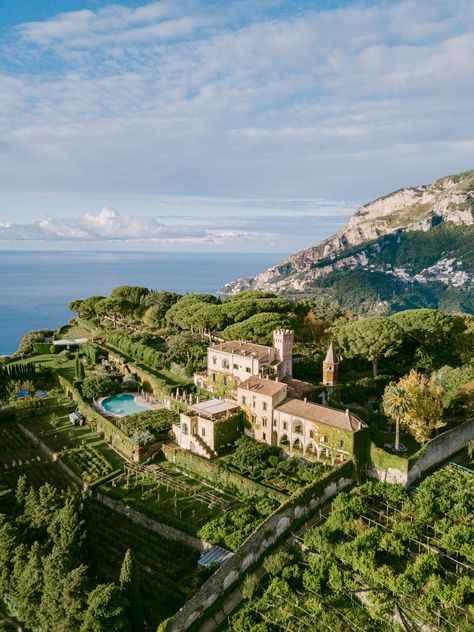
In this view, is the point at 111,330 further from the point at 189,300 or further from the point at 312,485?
the point at 312,485

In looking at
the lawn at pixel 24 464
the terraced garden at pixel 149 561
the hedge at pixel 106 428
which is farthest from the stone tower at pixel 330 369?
the lawn at pixel 24 464

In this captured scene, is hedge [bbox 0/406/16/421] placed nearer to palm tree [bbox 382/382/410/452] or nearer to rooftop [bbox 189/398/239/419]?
rooftop [bbox 189/398/239/419]

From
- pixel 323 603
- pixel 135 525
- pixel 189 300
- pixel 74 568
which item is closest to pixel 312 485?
pixel 323 603

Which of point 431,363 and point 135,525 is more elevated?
point 431,363

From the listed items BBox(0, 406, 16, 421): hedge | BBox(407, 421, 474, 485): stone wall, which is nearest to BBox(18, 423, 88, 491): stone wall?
BBox(0, 406, 16, 421): hedge

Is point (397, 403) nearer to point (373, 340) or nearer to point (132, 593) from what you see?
point (373, 340)

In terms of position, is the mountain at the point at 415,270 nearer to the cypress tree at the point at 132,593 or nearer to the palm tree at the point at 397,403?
the palm tree at the point at 397,403
